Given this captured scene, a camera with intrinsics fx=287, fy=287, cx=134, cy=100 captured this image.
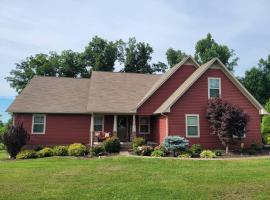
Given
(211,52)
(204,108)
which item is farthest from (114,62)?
(204,108)

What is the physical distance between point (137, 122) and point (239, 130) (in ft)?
29.7

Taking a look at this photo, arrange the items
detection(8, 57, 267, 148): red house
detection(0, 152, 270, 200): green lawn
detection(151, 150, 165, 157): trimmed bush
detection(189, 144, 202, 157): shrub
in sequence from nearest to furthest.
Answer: detection(0, 152, 270, 200): green lawn → detection(151, 150, 165, 157): trimmed bush → detection(189, 144, 202, 157): shrub → detection(8, 57, 267, 148): red house

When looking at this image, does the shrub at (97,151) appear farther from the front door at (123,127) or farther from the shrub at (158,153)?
the front door at (123,127)

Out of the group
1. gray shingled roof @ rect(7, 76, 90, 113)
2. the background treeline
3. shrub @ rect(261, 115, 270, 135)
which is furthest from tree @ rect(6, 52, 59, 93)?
shrub @ rect(261, 115, 270, 135)

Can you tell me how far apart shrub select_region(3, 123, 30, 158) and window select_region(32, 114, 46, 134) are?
9.50 ft

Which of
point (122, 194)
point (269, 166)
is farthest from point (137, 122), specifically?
point (122, 194)

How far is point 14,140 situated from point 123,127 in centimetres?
936

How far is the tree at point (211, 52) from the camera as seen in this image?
52.3 metres

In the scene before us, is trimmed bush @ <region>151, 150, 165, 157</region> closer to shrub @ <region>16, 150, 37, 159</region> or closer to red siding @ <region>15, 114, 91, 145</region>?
shrub @ <region>16, 150, 37, 159</region>

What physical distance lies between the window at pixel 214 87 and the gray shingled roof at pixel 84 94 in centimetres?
641

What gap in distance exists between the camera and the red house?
68.8 ft

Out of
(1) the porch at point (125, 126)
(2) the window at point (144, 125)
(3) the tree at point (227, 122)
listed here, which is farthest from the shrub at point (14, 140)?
(3) the tree at point (227, 122)

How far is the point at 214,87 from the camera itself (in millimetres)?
21594

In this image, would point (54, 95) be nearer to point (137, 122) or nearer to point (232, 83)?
point (137, 122)
